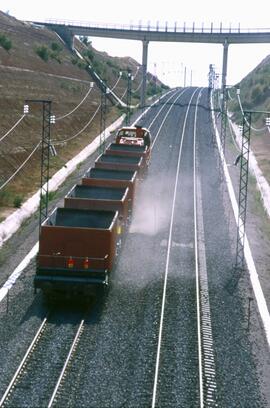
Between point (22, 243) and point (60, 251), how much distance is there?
692 centimetres

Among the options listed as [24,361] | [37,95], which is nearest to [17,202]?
[24,361]

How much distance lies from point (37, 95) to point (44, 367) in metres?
47.8

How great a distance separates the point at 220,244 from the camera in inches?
1077

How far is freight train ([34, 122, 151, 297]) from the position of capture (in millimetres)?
19188

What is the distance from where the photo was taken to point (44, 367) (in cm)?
1572

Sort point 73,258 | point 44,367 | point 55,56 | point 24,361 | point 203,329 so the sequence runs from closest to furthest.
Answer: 1. point 44,367
2. point 24,361
3. point 203,329
4. point 73,258
5. point 55,56

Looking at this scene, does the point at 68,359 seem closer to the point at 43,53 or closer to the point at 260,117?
the point at 260,117

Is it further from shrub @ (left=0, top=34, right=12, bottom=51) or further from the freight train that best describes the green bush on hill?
the freight train

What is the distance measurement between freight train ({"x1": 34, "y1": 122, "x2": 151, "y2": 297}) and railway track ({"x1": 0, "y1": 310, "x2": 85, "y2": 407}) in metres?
1.35

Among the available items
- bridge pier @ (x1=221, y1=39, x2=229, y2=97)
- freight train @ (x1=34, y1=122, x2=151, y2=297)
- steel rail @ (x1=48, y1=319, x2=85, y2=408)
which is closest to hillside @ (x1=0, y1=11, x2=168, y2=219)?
freight train @ (x1=34, y1=122, x2=151, y2=297)

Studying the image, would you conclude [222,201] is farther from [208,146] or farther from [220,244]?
[208,146]

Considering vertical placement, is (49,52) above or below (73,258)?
above

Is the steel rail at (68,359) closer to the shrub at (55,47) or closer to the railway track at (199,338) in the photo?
the railway track at (199,338)

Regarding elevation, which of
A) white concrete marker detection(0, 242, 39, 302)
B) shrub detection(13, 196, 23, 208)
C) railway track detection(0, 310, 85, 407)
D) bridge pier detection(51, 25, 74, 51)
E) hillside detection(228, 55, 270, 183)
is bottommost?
railway track detection(0, 310, 85, 407)
